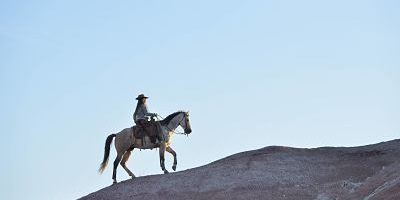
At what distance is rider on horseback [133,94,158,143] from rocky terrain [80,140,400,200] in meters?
2.11

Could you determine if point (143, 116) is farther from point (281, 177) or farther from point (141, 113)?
point (281, 177)

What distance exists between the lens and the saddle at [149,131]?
33312 millimetres

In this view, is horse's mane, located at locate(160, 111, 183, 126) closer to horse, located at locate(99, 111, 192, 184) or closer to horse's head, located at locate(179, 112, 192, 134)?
horse, located at locate(99, 111, 192, 184)

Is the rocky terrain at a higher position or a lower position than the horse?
lower

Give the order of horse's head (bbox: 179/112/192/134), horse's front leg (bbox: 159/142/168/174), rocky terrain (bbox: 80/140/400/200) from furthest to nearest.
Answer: horse's head (bbox: 179/112/192/134) → horse's front leg (bbox: 159/142/168/174) → rocky terrain (bbox: 80/140/400/200)

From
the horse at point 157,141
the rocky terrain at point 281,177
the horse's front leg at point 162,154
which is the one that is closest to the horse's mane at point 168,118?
the horse at point 157,141

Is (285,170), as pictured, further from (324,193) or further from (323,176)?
(324,193)

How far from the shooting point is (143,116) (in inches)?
1329

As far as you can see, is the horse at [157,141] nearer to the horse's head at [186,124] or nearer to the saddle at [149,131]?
the horse's head at [186,124]

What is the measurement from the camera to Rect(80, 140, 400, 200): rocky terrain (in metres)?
27.3

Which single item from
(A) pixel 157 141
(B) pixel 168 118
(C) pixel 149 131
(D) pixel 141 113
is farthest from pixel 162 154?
(D) pixel 141 113

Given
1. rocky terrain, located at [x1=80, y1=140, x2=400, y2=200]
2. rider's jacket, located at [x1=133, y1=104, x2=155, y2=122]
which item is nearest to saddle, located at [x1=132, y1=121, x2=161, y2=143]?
rider's jacket, located at [x1=133, y1=104, x2=155, y2=122]

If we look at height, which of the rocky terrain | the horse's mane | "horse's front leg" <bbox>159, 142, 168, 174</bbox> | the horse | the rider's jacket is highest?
the rider's jacket

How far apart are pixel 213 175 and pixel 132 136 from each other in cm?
476
